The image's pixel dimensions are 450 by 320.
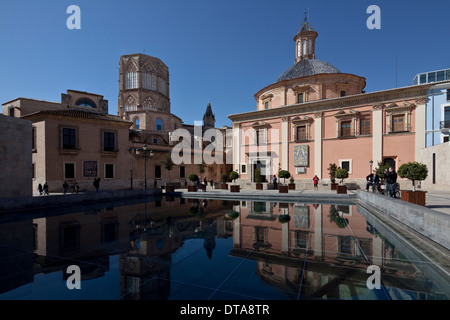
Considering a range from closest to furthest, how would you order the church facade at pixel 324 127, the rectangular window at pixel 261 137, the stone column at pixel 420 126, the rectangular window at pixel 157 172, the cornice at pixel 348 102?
the stone column at pixel 420 126 → the cornice at pixel 348 102 → the church facade at pixel 324 127 → the rectangular window at pixel 261 137 → the rectangular window at pixel 157 172

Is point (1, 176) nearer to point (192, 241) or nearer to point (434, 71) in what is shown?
point (192, 241)

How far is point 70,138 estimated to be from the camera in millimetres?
17984

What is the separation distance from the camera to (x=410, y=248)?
407cm

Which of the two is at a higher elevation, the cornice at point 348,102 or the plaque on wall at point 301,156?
the cornice at point 348,102

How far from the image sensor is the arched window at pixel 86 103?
80.3ft

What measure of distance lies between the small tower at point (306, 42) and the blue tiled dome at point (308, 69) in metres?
2.78

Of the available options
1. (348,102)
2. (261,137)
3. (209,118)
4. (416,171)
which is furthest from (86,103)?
(209,118)

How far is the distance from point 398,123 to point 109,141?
25.9m

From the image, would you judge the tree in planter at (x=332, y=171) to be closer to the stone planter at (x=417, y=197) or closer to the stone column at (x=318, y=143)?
the stone column at (x=318, y=143)

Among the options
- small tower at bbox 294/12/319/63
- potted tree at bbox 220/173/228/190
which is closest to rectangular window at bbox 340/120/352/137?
potted tree at bbox 220/173/228/190

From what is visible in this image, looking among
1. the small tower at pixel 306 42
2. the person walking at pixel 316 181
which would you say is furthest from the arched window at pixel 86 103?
the small tower at pixel 306 42

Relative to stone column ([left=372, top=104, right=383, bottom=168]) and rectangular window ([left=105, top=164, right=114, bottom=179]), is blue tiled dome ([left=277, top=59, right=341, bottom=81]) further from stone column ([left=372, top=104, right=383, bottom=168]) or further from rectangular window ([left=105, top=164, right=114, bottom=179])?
rectangular window ([left=105, top=164, right=114, bottom=179])
